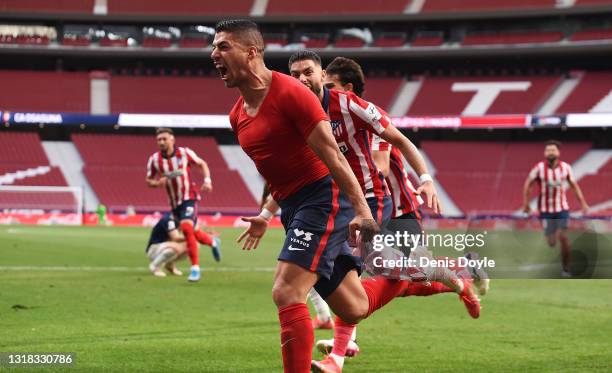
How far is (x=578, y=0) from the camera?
147 ft

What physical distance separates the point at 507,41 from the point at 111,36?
2257 cm

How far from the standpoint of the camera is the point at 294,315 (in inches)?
180

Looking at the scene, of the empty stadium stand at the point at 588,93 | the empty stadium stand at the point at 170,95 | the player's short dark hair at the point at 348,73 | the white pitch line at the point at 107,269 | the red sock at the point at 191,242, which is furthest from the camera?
the empty stadium stand at the point at 170,95

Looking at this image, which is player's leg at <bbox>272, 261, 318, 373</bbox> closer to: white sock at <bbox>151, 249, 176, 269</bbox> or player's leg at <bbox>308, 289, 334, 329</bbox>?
player's leg at <bbox>308, 289, 334, 329</bbox>

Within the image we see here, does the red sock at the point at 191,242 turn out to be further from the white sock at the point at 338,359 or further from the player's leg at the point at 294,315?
the player's leg at the point at 294,315

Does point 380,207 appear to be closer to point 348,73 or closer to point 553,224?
point 348,73

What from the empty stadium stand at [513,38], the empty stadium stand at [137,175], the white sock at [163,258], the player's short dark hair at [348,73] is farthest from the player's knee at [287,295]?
the empty stadium stand at [513,38]

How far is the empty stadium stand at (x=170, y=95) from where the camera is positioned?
1901 inches

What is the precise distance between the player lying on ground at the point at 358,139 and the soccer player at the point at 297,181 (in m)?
0.45

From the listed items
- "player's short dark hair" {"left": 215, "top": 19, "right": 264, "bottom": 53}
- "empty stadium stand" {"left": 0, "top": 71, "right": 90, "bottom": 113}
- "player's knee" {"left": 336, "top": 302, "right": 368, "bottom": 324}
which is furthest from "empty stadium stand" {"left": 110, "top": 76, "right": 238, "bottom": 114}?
"player's short dark hair" {"left": 215, "top": 19, "right": 264, "bottom": 53}

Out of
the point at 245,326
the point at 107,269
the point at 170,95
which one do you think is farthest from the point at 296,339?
the point at 170,95

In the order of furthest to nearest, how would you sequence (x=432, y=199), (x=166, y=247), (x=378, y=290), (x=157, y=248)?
(x=157, y=248) < (x=166, y=247) < (x=378, y=290) < (x=432, y=199)

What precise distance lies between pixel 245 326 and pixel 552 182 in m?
8.20

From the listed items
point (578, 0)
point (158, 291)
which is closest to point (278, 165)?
point (158, 291)
